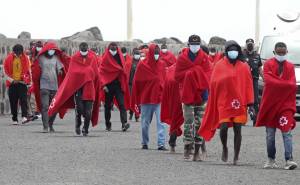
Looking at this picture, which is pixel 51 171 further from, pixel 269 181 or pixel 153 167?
pixel 269 181

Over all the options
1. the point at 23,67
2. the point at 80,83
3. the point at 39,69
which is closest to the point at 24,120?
the point at 23,67

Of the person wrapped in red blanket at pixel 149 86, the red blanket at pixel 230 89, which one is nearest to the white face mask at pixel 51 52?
the person wrapped in red blanket at pixel 149 86

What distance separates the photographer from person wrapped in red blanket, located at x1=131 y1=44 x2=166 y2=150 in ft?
74.2

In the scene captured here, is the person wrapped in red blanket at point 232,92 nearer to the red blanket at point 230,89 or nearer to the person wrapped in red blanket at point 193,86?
the red blanket at point 230,89

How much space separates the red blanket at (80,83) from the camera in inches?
1022

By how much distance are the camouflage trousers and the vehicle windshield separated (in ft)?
39.5

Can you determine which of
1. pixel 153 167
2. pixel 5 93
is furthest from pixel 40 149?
pixel 5 93

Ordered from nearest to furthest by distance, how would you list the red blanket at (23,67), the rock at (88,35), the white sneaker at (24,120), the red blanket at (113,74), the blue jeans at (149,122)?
the blue jeans at (149,122) < the red blanket at (113,74) < the red blanket at (23,67) < the white sneaker at (24,120) < the rock at (88,35)

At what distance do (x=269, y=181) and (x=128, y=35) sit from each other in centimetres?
3946

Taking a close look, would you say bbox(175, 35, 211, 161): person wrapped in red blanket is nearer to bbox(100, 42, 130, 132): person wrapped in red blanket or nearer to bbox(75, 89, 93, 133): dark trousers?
bbox(75, 89, 93, 133): dark trousers

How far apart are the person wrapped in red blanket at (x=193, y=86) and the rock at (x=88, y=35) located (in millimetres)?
33223

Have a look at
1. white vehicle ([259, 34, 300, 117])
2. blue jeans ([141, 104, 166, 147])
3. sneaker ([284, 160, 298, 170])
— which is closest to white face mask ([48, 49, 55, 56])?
blue jeans ([141, 104, 166, 147])

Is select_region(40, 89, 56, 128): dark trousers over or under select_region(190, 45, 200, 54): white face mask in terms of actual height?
under

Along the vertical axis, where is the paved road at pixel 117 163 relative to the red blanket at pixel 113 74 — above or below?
below
